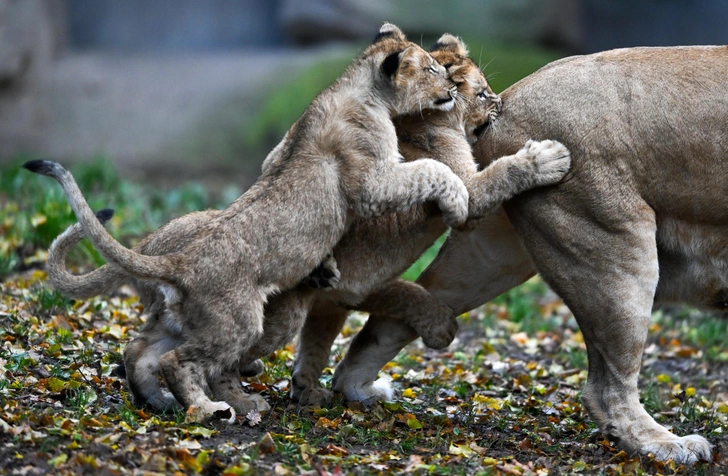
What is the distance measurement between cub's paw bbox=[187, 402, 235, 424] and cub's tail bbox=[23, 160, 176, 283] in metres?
0.61

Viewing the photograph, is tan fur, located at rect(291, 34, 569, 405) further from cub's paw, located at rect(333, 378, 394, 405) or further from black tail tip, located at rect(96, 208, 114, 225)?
black tail tip, located at rect(96, 208, 114, 225)

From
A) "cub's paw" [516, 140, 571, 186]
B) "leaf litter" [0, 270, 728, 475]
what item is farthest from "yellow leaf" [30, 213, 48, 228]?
"cub's paw" [516, 140, 571, 186]

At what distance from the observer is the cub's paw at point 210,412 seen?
14.5 ft

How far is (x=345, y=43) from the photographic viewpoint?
14.0 m

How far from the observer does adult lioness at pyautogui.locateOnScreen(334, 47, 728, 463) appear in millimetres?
4574

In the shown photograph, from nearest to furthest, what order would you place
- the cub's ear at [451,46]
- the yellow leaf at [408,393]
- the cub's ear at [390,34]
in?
the cub's ear at [390,34], the cub's ear at [451,46], the yellow leaf at [408,393]

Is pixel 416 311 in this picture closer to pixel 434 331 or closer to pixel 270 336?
pixel 434 331

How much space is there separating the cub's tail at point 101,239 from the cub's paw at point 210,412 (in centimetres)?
61

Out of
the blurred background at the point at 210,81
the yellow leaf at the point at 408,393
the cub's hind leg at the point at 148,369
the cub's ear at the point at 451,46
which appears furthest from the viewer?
the blurred background at the point at 210,81

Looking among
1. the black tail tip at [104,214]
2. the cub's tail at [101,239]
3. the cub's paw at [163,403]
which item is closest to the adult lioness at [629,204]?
the cub's tail at [101,239]

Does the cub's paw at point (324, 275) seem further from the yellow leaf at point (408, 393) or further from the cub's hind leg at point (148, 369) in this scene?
the yellow leaf at point (408, 393)

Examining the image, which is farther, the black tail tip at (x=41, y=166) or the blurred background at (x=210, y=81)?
the blurred background at (x=210, y=81)

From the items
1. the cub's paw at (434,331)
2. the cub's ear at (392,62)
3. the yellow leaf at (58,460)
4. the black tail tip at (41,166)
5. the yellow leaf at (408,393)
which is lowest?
the yellow leaf at (408,393)

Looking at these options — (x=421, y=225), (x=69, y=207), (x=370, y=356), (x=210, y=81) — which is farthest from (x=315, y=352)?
(x=210, y=81)
